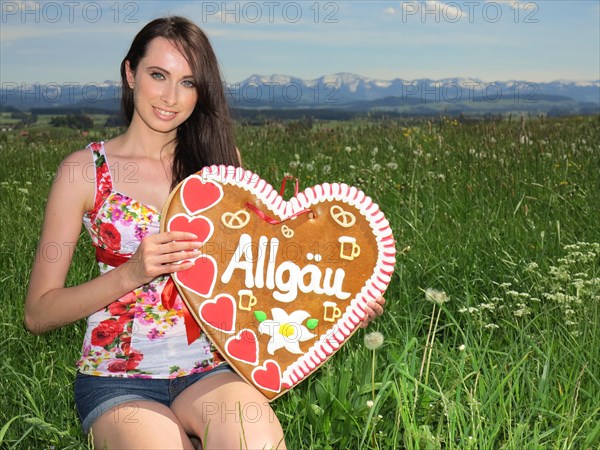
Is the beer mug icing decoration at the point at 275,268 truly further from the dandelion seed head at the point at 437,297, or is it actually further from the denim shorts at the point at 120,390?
the dandelion seed head at the point at 437,297

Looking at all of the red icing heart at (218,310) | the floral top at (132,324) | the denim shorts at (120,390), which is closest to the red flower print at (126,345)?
the floral top at (132,324)

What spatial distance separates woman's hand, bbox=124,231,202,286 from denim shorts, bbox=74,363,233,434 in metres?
0.42

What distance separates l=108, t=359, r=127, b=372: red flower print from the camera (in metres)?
2.88

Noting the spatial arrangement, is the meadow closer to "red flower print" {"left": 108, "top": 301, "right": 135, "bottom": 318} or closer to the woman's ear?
"red flower print" {"left": 108, "top": 301, "right": 135, "bottom": 318}

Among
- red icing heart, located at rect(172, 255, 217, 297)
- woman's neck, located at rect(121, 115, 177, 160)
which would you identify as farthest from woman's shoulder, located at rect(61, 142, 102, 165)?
red icing heart, located at rect(172, 255, 217, 297)

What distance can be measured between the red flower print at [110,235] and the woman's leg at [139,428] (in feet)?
2.03

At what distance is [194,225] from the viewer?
107 inches

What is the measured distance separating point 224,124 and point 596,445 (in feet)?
6.26

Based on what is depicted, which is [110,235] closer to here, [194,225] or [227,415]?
[194,225]

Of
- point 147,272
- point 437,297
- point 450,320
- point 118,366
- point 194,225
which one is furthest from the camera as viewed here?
point 450,320

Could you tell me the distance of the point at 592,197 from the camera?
18.4 feet

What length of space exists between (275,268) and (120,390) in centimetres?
71

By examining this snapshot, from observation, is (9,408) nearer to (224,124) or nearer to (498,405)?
(224,124)

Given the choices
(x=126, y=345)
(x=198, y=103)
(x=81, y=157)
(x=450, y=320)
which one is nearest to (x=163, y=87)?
(x=198, y=103)
